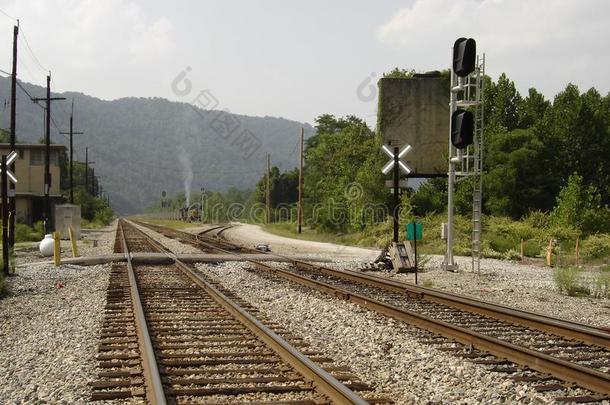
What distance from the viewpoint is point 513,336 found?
963cm

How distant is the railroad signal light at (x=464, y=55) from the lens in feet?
56.3

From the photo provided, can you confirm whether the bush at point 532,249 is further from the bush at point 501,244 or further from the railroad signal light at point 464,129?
the railroad signal light at point 464,129

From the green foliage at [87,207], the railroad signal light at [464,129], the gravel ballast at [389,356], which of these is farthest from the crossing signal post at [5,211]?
the green foliage at [87,207]

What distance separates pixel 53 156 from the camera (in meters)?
74.1

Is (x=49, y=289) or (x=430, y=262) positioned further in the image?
(x=430, y=262)

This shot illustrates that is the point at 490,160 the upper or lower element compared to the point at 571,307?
upper

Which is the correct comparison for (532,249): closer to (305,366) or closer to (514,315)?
(514,315)

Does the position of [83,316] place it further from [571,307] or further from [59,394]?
[571,307]

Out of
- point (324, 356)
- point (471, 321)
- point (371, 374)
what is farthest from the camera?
point (471, 321)

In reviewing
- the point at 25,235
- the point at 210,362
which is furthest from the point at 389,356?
the point at 25,235

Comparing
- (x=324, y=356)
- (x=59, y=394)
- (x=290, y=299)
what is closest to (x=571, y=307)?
(x=290, y=299)

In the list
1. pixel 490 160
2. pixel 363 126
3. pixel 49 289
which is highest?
pixel 363 126

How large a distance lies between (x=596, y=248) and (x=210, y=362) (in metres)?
25.3

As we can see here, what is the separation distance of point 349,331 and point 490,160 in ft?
119
